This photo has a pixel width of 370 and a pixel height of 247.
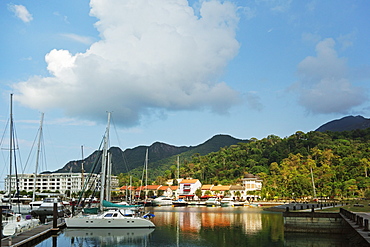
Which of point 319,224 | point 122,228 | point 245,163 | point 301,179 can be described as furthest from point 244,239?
point 245,163

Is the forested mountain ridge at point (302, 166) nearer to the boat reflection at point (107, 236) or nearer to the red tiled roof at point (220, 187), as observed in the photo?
the red tiled roof at point (220, 187)

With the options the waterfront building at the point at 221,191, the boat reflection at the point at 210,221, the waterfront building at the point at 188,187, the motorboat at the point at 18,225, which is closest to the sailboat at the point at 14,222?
the motorboat at the point at 18,225

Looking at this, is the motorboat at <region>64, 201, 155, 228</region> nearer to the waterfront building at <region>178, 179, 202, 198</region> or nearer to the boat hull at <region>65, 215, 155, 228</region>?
the boat hull at <region>65, 215, 155, 228</region>

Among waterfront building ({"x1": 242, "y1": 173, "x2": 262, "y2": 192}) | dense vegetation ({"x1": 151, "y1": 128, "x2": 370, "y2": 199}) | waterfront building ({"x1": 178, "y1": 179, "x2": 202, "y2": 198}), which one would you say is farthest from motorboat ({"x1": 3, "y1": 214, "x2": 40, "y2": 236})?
waterfront building ({"x1": 178, "y1": 179, "x2": 202, "y2": 198})

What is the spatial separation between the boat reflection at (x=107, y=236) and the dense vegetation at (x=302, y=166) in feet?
240

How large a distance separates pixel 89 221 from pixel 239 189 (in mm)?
102454

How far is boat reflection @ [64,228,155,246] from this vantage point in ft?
116

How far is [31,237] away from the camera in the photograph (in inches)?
1227

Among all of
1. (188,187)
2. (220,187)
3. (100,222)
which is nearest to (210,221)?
(100,222)

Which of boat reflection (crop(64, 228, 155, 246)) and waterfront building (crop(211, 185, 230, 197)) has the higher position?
boat reflection (crop(64, 228, 155, 246))

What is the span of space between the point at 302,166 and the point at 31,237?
383 ft

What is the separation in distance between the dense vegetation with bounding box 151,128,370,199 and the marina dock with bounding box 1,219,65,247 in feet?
268

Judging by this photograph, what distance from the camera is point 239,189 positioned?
13862 centimetres

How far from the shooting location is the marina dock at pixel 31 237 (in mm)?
27578
